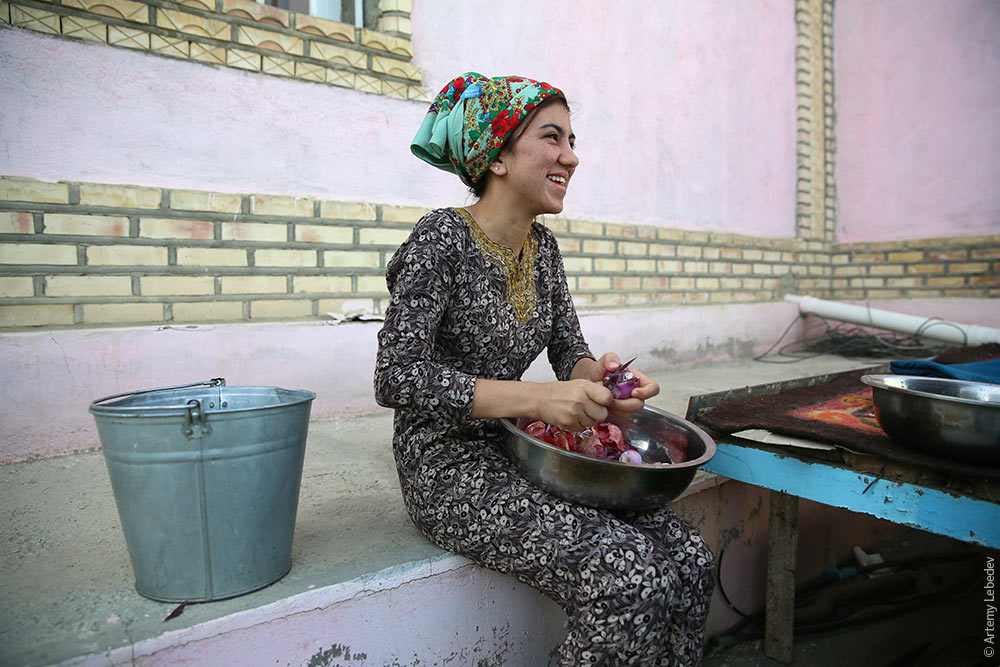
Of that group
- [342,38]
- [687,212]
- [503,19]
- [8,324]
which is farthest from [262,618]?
[687,212]

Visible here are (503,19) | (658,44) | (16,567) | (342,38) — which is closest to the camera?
(16,567)

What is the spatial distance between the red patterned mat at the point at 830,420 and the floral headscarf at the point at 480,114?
1.16 m

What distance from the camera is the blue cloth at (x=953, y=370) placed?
7.32ft

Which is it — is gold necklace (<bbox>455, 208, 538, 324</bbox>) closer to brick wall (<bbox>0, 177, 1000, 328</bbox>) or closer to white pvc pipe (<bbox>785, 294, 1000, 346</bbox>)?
brick wall (<bbox>0, 177, 1000, 328</bbox>)

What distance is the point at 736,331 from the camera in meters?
5.66

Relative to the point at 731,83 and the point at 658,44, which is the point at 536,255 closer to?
the point at 658,44

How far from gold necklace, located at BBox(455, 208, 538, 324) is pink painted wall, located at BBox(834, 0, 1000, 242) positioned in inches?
229

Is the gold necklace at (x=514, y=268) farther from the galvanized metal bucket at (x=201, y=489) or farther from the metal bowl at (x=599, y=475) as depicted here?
the galvanized metal bucket at (x=201, y=489)

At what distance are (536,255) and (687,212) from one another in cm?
366

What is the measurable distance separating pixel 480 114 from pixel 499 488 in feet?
3.41

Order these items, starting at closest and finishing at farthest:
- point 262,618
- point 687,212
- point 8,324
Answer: point 262,618, point 8,324, point 687,212

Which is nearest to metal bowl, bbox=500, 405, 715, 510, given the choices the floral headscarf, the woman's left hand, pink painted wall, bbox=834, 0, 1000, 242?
the woman's left hand

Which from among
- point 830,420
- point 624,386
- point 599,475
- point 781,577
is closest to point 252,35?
point 624,386

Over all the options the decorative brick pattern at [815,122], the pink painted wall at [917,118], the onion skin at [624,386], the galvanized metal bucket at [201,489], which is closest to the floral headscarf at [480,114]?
the onion skin at [624,386]
